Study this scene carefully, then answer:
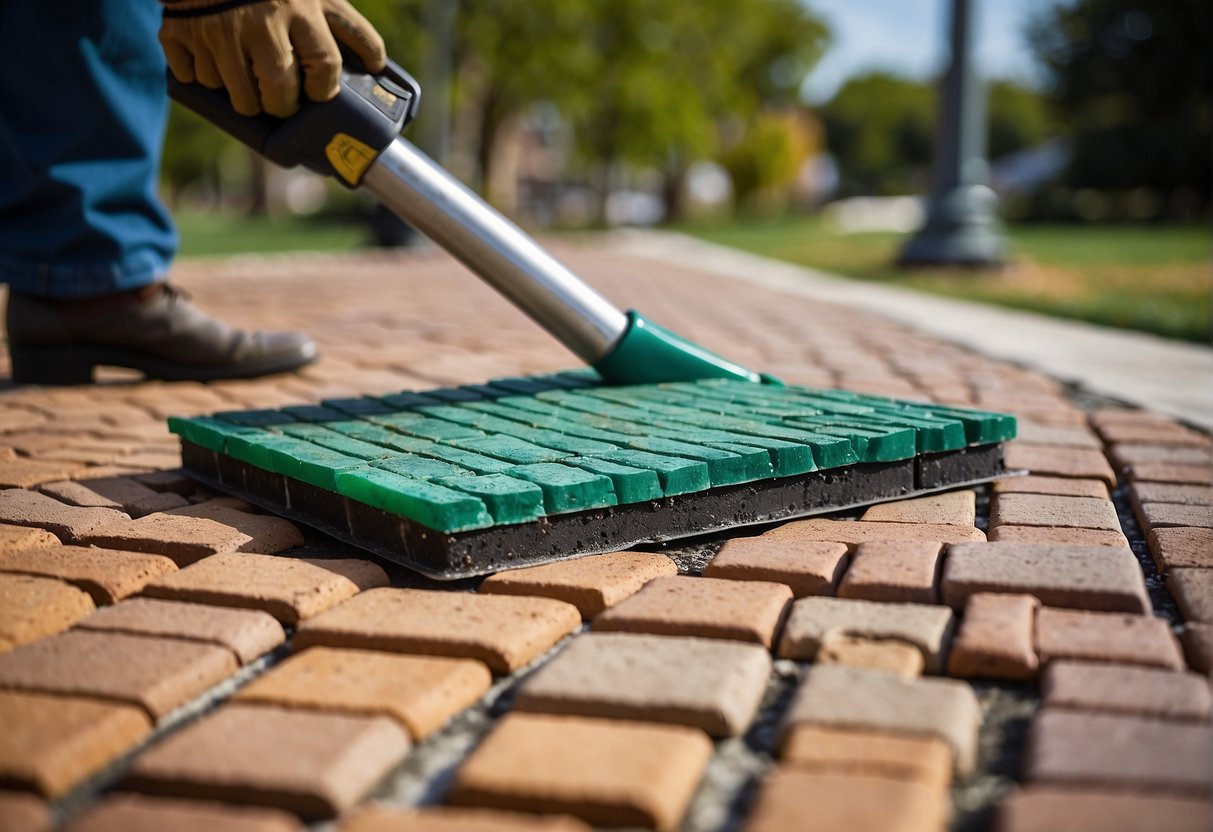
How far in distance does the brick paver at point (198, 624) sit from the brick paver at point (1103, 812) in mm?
819

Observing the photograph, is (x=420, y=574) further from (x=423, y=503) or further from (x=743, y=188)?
(x=743, y=188)

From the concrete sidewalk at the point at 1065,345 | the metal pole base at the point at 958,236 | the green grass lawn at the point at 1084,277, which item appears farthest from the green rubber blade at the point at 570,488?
the metal pole base at the point at 958,236

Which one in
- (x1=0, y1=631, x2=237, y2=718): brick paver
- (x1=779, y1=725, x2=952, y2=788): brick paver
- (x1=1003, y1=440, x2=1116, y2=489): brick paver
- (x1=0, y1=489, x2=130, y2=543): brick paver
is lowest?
(x1=779, y1=725, x2=952, y2=788): brick paver

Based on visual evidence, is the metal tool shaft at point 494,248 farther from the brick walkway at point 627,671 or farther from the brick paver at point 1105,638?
the brick paver at point 1105,638

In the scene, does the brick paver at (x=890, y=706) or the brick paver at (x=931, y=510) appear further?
the brick paver at (x=931, y=510)

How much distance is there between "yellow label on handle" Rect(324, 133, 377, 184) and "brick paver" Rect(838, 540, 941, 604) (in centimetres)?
120

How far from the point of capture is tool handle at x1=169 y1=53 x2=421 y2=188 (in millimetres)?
2201

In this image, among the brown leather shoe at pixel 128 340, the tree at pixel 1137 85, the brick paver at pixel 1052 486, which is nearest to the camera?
the brick paver at pixel 1052 486

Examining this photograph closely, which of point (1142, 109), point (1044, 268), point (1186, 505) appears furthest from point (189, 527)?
point (1142, 109)

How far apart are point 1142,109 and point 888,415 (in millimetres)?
27494

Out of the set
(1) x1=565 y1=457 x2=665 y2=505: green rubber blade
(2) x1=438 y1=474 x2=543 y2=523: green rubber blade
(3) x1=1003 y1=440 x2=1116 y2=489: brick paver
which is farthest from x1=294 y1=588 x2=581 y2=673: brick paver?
(3) x1=1003 y1=440 x2=1116 y2=489: brick paver

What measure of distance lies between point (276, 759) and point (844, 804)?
484 mm

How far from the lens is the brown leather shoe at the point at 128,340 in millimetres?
2891

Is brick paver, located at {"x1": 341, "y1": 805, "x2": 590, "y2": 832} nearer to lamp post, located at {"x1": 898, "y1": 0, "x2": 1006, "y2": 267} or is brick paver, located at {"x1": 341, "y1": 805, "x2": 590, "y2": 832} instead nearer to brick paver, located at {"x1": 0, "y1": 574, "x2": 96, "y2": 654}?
brick paver, located at {"x1": 0, "y1": 574, "x2": 96, "y2": 654}
